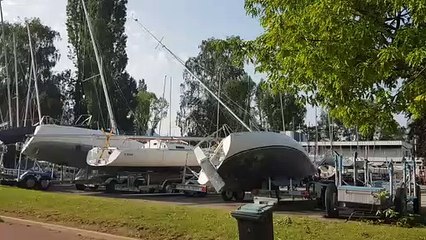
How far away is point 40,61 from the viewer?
69.9m

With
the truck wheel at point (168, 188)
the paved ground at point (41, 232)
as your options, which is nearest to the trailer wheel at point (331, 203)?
the paved ground at point (41, 232)

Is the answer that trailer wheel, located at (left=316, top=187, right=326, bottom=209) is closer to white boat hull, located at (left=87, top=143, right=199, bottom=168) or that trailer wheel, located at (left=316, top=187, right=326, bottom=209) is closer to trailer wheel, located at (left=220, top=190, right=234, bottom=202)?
trailer wheel, located at (left=220, top=190, right=234, bottom=202)

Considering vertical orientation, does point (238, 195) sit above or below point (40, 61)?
below

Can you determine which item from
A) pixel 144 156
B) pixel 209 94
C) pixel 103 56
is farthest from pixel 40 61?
pixel 144 156

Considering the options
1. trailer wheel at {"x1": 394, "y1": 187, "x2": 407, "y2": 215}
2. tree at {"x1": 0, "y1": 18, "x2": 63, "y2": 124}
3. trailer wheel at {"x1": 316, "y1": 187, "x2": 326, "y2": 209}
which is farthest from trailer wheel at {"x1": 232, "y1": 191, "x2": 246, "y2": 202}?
tree at {"x1": 0, "y1": 18, "x2": 63, "y2": 124}

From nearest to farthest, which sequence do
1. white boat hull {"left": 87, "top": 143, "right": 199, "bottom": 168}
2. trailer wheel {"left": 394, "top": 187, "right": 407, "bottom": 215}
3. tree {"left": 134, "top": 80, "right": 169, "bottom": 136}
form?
trailer wheel {"left": 394, "top": 187, "right": 407, "bottom": 215} < white boat hull {"left": 87, "top": 143, "right": 199, "bottom": 168} < tree {"left": 134, "top": 80, "right": 169, "bottom": 136}

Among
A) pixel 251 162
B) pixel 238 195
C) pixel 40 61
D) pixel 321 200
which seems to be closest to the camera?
pixel 321 200

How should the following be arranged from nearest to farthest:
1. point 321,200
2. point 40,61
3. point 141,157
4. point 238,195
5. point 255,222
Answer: point 255,222
point 321,200
point 238,195
point 141,157
point 40,61

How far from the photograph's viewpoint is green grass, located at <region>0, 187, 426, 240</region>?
454 inches

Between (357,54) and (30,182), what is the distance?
2446 centimetres

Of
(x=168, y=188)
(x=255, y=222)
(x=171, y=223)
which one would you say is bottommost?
(x=171, y=223)

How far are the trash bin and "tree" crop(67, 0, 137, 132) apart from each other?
51960 mm

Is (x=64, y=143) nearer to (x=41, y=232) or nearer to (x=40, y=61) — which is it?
(x=41, y=232)

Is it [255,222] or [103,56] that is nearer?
[255,222]
